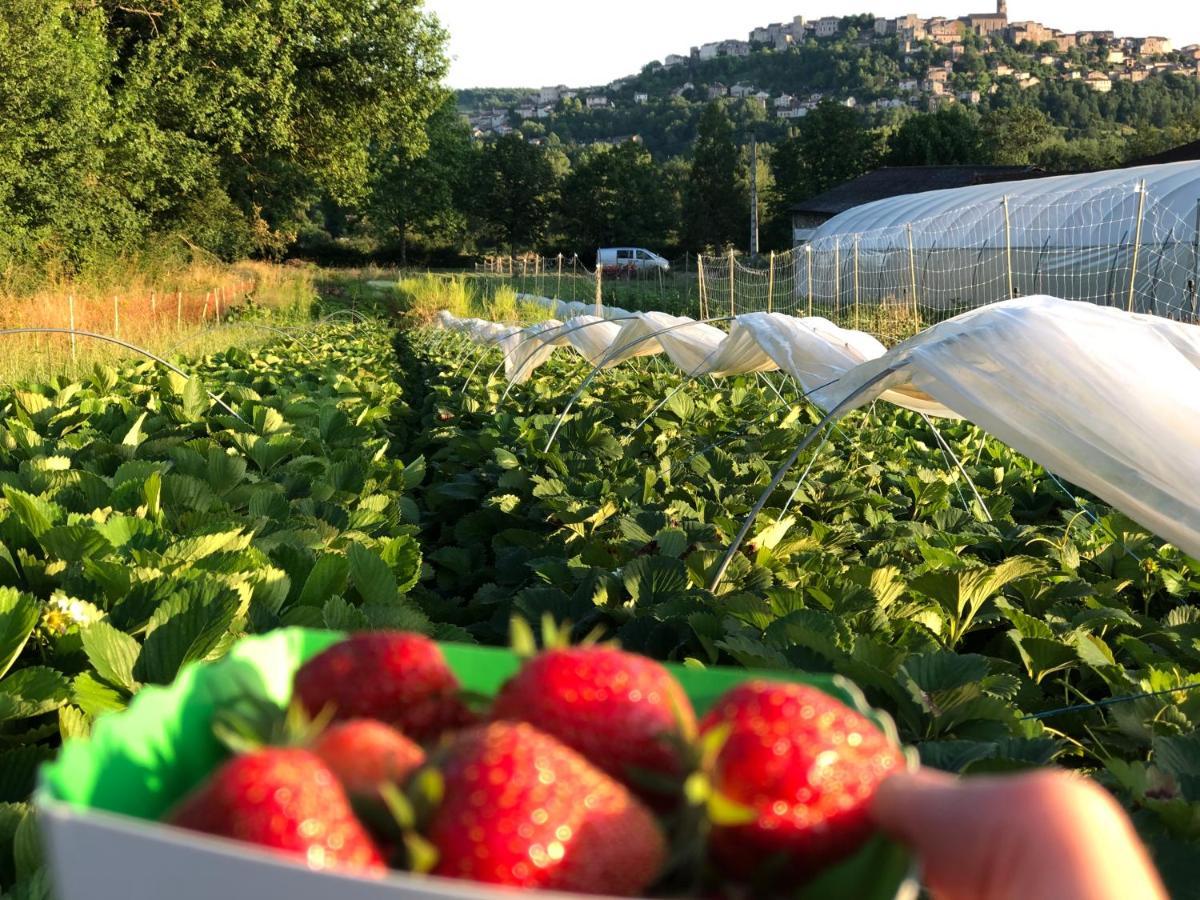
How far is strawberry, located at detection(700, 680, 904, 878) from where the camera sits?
0.75 meters

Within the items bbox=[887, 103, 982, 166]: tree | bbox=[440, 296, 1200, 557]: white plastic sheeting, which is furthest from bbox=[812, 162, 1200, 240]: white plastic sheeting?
bbox=[887, 103, 982, 166]: tree

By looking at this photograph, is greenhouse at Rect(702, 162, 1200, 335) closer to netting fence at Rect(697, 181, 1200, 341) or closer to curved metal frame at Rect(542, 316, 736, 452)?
netting fence at Rect(697, 181, 1200, 341)

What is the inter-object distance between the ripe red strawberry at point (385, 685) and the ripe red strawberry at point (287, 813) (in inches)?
6.1

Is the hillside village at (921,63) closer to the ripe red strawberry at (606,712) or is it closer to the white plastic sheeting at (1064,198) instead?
the white plastic sheeting at (1064,198)

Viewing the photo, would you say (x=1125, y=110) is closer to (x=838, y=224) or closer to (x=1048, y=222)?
(x=838, y=224)

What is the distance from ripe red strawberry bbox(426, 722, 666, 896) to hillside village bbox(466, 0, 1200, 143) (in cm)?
12092

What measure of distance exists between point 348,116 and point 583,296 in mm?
9419

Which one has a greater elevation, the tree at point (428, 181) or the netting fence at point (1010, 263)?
the tree at point (428, 181)

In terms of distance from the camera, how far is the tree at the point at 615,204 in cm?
6038

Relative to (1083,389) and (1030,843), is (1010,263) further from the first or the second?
(1030,843)

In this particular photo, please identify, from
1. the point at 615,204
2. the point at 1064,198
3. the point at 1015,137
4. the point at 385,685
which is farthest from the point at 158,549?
the point at 1015,137

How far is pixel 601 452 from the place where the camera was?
715cm

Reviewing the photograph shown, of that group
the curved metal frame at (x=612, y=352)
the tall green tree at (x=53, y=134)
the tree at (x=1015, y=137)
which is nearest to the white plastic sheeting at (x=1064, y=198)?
the curved metal frame at (x=612, y=352)

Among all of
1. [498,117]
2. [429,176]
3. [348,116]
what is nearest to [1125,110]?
[429,176]
